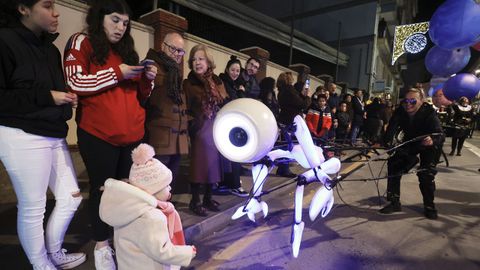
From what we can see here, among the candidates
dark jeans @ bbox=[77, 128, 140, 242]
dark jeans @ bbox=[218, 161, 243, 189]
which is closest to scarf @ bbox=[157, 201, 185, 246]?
dark jeans @ bbox=[77, 128, 140, 242]

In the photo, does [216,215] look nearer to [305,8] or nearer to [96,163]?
[96,163]

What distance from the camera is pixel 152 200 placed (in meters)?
1.45

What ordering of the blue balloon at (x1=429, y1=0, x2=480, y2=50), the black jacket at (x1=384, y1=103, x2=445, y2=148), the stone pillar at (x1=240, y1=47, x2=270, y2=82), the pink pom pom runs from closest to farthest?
1. the pink pom pom
2. the black jacket at (x1=384, y1=103, x2=445, y2=148)
3. the blue balloon at (x1=429, y1=0, x2=480, y2=50)
4. the stone pillar at (x1=240, y1=47, x2=270, y2=82)

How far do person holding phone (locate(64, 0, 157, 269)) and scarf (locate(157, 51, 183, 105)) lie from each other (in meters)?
0.65

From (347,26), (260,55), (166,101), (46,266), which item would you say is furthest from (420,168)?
(347,26)

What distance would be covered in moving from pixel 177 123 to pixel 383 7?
2449 cm

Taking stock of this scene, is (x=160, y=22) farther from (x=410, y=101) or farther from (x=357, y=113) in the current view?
(x=357, y=113)

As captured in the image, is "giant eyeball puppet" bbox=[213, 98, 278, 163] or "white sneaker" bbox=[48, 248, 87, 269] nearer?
"giant eyeball puppet" bbox=[213, 98, 278, 163]

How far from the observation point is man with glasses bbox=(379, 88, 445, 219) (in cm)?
394

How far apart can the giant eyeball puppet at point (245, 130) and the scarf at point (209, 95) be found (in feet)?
3.84

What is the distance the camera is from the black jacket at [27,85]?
1.79 metres

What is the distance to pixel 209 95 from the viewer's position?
3369 millimetres

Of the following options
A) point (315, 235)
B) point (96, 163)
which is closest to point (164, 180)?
point (96, 163)

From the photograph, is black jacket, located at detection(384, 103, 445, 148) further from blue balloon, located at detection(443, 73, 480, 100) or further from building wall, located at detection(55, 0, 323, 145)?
blue balloon, located at detection(443, 73, 480, 100)
